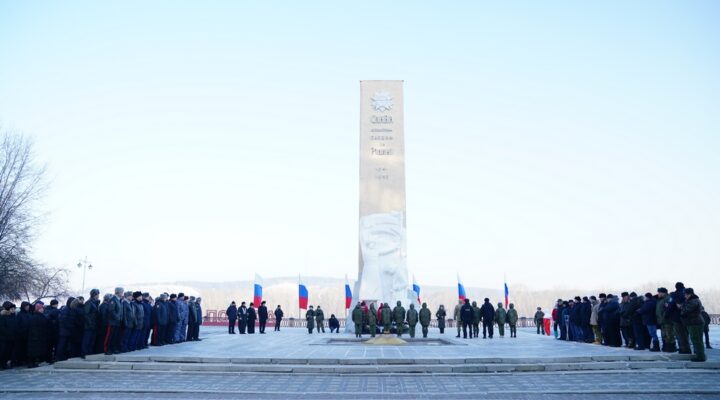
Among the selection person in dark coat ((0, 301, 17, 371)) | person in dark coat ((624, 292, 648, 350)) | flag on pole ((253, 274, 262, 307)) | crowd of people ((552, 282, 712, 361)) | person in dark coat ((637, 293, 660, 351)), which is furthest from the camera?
flag on pole ((253, 274, 262, 307))

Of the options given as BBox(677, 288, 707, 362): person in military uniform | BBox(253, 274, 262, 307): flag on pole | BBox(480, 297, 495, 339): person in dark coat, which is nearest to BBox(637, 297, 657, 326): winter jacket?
BBox(677, 288, 707, 362): person in military uniform

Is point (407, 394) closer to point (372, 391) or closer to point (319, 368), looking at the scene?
point (372, 391)

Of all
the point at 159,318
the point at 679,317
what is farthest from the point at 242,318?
the point at 679,317

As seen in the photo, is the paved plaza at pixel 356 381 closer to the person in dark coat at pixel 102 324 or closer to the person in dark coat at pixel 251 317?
the person in dark coat at pixel 102 324

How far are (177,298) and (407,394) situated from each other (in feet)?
37.5

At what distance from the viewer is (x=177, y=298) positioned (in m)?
18.1

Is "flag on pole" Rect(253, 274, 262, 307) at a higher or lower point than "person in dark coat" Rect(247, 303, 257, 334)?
higher

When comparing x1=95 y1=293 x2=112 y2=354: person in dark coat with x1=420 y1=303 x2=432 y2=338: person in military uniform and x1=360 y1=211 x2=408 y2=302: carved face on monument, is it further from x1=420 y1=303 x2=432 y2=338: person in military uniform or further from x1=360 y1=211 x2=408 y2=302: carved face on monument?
x1=360 y1=211 x2=408 y2=302: carved face on monument

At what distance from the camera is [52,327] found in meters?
13.8

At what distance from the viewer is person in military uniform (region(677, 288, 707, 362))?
12055 millimetres

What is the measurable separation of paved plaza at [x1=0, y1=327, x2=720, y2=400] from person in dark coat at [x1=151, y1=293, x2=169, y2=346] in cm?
287

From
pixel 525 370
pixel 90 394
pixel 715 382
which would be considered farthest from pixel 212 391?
pixel 715 382

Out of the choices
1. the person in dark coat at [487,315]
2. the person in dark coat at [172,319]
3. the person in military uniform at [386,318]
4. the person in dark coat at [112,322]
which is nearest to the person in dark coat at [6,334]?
the person in dark coat at [112,322]

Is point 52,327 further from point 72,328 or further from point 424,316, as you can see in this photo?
point 424,316
